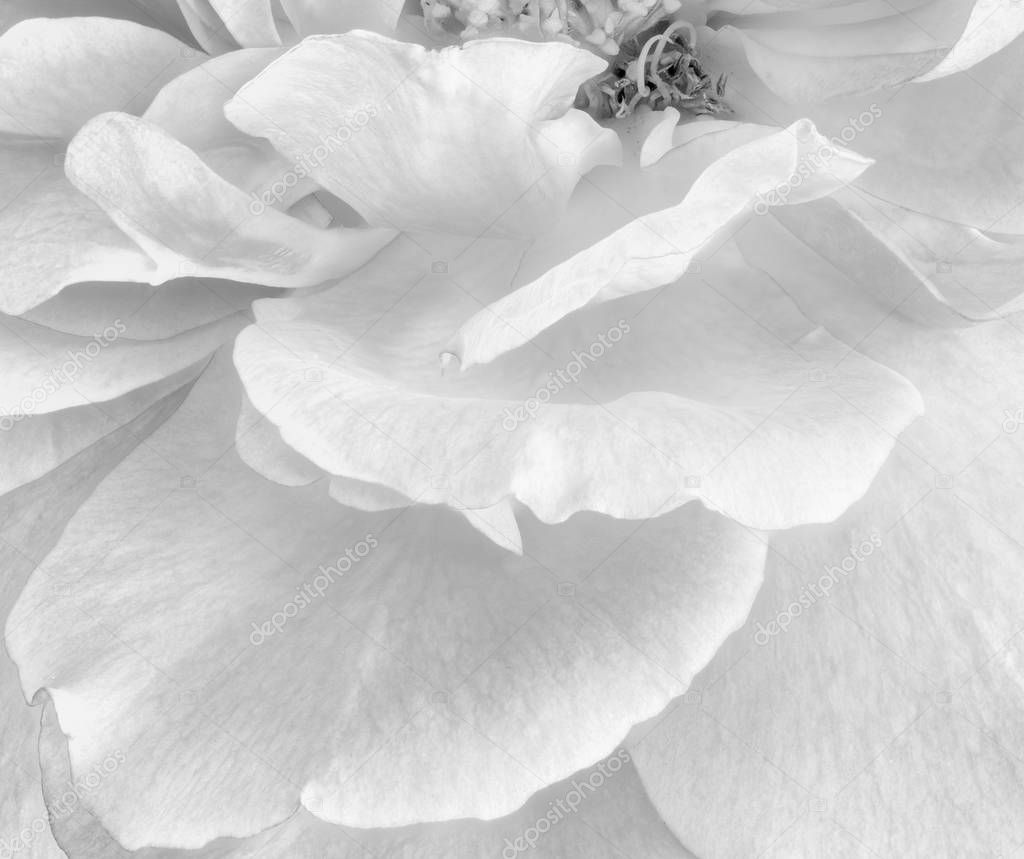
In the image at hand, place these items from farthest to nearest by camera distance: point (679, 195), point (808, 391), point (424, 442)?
point (679, 195)
point (808, 391)
point (424, 442)

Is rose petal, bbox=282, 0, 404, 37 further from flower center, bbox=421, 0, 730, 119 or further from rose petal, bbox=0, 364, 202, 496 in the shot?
rose petal, bbox=0, 364, 202, 496

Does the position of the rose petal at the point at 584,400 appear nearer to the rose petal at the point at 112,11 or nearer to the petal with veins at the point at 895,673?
the petal with veins at the point at 895,673

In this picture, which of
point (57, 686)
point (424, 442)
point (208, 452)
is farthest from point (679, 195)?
point (57, 686)

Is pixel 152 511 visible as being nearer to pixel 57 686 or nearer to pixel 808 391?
pixel 57 686
